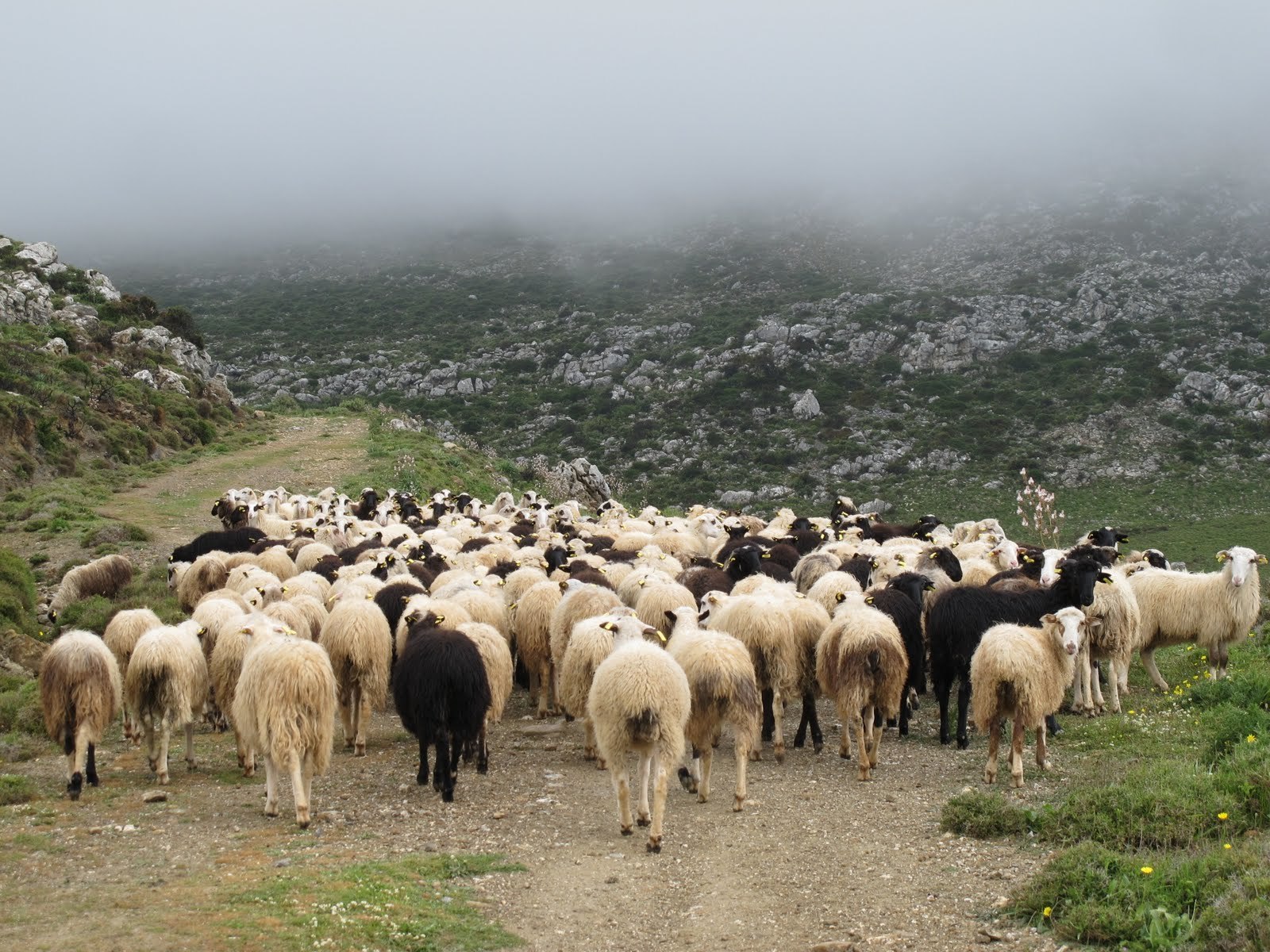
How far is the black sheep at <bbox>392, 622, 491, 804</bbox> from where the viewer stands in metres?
11.0

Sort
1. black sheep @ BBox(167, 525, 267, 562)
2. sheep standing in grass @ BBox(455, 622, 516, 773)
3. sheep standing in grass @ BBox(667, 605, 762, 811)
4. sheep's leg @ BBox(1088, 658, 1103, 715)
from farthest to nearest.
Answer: black sheep @ BBox(167, 525, 267, 562) < sheep's leg @ BBox(1088, 658, 1103, 715) < sheep standing in grass @ BBox(455, 622, 516, 773) < sheep standing in grass @ BBox(667, 605, 762, 811)

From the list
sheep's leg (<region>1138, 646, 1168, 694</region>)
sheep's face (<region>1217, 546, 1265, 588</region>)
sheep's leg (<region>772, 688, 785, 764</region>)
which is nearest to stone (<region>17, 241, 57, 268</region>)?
sheep's leg (<region>772, 688, 785, 764</region>)

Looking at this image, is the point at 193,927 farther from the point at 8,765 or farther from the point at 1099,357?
the point at 1099,357

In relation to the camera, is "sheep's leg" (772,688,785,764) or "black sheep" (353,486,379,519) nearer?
"sheep's leg" (772,688,785,764)

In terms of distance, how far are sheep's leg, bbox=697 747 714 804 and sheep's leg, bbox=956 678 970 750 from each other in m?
3.71

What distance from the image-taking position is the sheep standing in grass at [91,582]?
68.2 ft

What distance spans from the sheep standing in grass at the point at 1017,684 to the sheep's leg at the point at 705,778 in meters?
3.01

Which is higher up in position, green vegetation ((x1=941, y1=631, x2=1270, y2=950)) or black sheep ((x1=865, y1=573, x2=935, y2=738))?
black sheep ((x1=865, y1=573, x2=935, y2=738))

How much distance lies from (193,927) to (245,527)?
18203 mm

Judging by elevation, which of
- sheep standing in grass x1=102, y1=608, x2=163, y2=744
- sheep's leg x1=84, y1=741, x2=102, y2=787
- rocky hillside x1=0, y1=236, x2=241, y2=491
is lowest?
sheep's leg x1=84, y1=741, x2=102, y2=787

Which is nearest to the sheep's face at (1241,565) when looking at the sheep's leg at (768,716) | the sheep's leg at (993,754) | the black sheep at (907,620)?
the black sheep at (907,620)

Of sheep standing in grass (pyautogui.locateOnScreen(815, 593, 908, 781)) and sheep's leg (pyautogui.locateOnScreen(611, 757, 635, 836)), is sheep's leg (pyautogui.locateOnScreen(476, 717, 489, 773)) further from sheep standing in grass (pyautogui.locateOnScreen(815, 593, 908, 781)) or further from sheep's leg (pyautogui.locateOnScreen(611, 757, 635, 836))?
sheep standing in grass (pyautogui.locateOnScreen(815, 593, 908, 781))

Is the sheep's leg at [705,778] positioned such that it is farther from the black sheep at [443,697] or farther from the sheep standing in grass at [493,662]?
the sheep standing in grass at [493,662]

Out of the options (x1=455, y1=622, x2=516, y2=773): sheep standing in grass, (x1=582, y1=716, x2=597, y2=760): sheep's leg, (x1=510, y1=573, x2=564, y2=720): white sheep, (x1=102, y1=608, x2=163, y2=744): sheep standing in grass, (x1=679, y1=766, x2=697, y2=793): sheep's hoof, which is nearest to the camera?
(x1=679, y1=766, x2=697, y2=793): sheep's hoof
